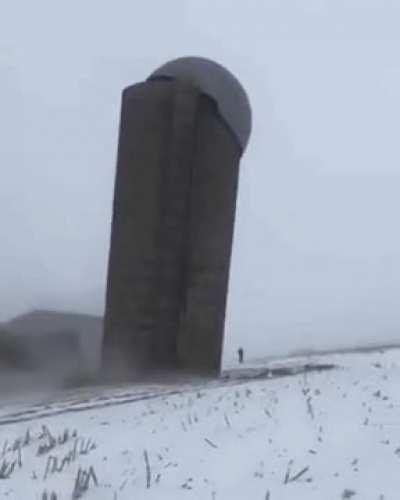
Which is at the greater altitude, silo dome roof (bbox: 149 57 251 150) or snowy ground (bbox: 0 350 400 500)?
silo dome roof (bbox: 149 57 251 150)

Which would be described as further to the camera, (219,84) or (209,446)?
(219,84)

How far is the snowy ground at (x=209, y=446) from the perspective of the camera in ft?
17.9

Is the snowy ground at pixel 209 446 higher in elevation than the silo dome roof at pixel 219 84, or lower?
lower

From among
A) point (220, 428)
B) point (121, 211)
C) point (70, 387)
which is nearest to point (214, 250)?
point (121, 211)

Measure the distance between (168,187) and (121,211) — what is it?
35.1 inches

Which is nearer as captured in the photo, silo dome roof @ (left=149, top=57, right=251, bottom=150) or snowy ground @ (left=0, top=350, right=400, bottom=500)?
snowy ground @ (left=0, top=350, right=400, bottom=500)

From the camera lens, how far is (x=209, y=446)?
679 centimetres

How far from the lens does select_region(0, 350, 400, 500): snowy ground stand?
215 inches

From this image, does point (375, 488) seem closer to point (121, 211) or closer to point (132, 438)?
point (132, 438)

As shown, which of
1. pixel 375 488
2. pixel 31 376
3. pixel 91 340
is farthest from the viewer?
pixel 91 340

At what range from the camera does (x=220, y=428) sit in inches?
303

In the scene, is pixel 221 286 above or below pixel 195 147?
below

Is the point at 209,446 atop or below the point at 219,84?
below

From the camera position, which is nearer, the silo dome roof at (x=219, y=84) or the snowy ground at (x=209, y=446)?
the snowy ground at (x=209, y=446)
